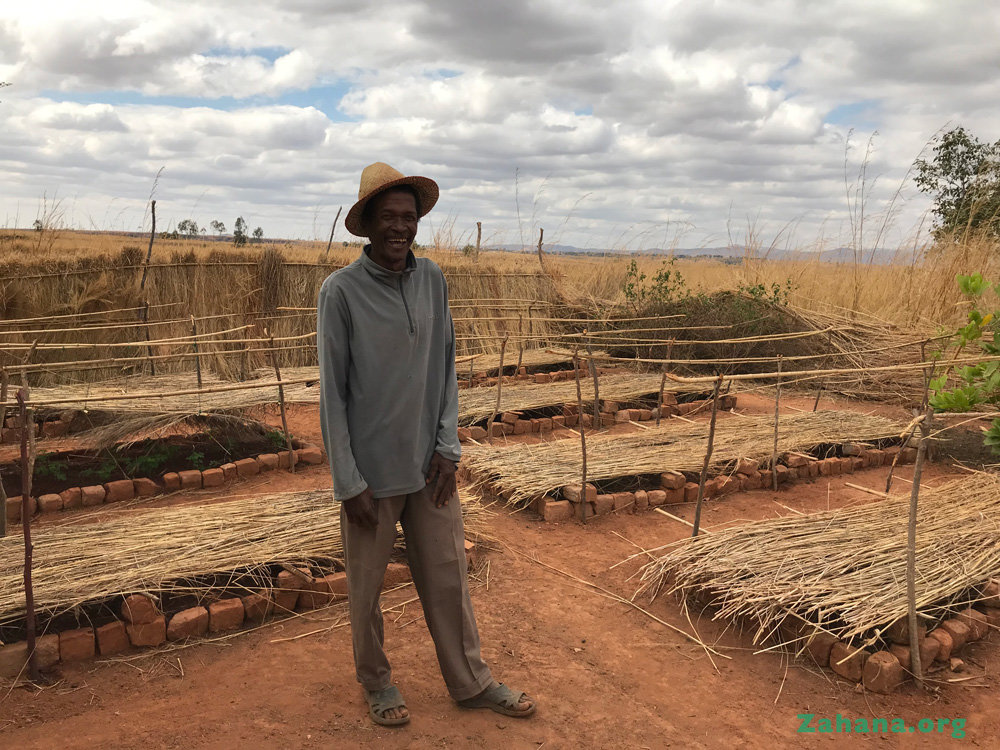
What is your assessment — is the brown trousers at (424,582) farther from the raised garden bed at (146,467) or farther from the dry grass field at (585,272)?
the dry grass field at (585,272)

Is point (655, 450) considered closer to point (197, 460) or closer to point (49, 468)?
point (197, 460)

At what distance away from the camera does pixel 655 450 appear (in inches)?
219

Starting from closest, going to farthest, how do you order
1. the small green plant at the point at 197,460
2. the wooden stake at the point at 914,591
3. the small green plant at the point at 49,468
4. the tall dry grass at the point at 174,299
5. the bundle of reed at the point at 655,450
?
1. the wooden stake at the point at 914,591
2. the bundle of reed at the point at 655,450
3. the small green plant at the point at 49,468
4. the small green plant at the point at 197,460
5. the tall dry grass at the point at 174,299

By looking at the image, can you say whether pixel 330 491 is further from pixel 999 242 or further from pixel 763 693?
pixel 999 242

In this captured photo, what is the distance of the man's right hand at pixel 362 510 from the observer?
7.44 ft

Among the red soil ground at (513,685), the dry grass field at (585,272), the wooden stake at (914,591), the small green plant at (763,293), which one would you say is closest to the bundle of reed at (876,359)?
the dry grass field at (585,272)

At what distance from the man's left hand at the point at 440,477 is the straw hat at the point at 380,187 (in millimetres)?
759

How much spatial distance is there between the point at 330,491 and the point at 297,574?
0.93 m

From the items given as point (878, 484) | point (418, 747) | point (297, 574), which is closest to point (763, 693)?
point (418, 747)

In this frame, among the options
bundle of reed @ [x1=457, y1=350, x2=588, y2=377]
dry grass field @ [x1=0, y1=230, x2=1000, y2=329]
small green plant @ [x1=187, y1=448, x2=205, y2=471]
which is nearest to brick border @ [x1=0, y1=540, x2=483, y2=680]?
small green plant @ [x1=187, y1=448, x2=205, y2=471]

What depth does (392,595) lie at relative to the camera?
3600 mm

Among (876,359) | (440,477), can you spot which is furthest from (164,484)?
(876,359)

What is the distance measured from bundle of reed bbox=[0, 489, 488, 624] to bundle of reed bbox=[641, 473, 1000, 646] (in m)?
1.32

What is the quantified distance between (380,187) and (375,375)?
1.85ft
